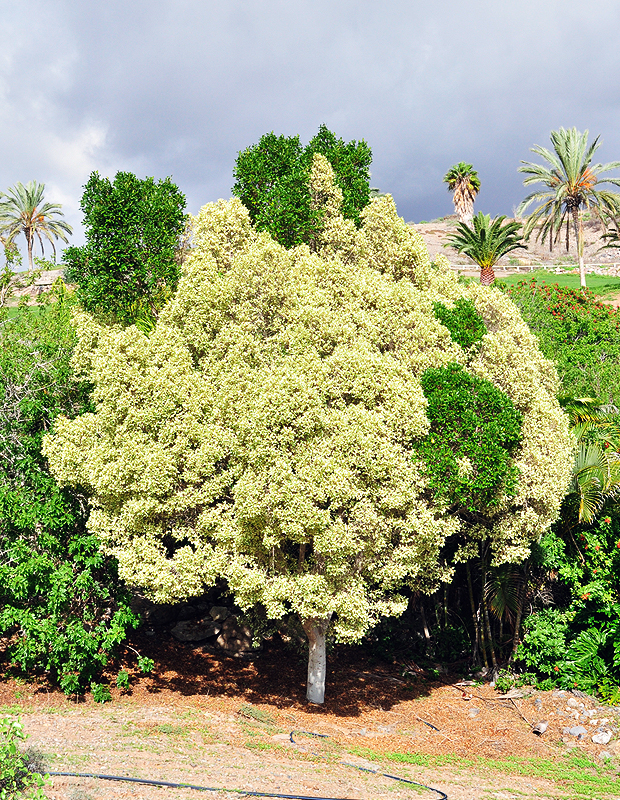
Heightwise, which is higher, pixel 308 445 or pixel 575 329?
pixel 575 329

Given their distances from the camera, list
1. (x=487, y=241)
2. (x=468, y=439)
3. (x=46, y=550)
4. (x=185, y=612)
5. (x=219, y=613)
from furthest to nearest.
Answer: (x=487, y=241), (x=185, y=612), (x=219, y=613), (x=46, y=550), (x=468, y=439)

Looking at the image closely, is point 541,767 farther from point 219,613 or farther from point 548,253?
point 548,253

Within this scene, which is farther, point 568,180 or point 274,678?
point 568,180

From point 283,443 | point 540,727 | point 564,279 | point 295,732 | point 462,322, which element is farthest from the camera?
point 564,279

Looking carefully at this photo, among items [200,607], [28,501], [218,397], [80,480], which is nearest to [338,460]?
[218,397]

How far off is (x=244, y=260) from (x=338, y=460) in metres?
6.02

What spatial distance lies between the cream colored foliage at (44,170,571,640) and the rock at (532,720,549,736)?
4064 mm

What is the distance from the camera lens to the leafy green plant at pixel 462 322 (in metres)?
15.3

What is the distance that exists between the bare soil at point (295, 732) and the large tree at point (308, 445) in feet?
6.08

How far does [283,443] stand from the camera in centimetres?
1252

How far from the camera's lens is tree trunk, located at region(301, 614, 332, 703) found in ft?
48.7

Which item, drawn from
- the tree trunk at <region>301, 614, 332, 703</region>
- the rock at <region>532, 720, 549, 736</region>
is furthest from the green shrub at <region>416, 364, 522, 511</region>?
the rock at <region>532, 720, 549, 736</region>

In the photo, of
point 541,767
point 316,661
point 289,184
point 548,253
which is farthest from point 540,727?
point 548,253

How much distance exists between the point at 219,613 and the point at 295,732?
6024 mm
